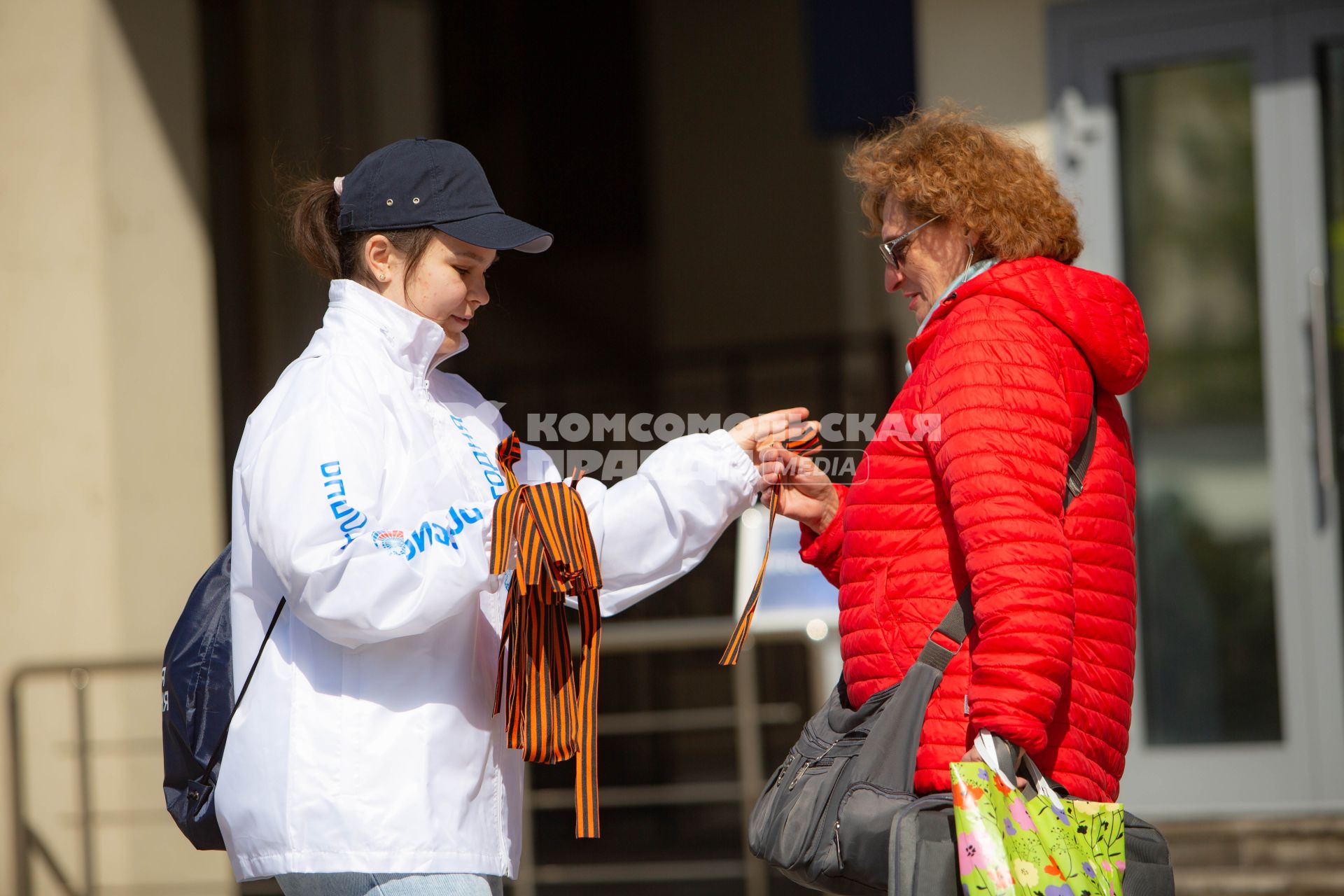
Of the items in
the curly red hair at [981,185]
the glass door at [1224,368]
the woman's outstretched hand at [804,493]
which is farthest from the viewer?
the glass door at [1224,368]

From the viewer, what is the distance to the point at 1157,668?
165 inches

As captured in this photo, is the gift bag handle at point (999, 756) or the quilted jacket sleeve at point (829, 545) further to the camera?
the quilted jacket sleeve at point (829, 545)

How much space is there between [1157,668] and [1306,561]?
551mm

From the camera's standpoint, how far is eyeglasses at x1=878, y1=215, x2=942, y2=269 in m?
2.13

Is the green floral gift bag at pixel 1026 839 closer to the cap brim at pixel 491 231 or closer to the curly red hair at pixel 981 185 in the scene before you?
the curly red hair at pixel 981 185

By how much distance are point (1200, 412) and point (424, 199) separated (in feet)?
9.97

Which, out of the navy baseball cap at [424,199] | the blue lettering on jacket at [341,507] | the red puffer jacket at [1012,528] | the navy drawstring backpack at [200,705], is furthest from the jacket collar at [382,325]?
the red puffer jacket at [1012,528]

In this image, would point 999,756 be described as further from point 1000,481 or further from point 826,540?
point 826,540

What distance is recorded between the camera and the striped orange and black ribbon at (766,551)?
2.09 m

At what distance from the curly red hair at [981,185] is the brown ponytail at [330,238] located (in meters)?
0.75

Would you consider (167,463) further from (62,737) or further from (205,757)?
(205,757)

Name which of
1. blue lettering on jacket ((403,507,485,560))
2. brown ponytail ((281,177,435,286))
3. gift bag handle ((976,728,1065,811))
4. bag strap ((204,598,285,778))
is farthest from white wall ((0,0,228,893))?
Answer: gift bag handle ((976,728,1065,811))

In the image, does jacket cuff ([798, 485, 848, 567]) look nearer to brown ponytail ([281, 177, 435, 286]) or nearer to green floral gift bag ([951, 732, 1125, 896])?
green floral gift bag ([951, 732, 1125, 896])

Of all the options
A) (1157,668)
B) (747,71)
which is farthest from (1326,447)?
(747,71)
